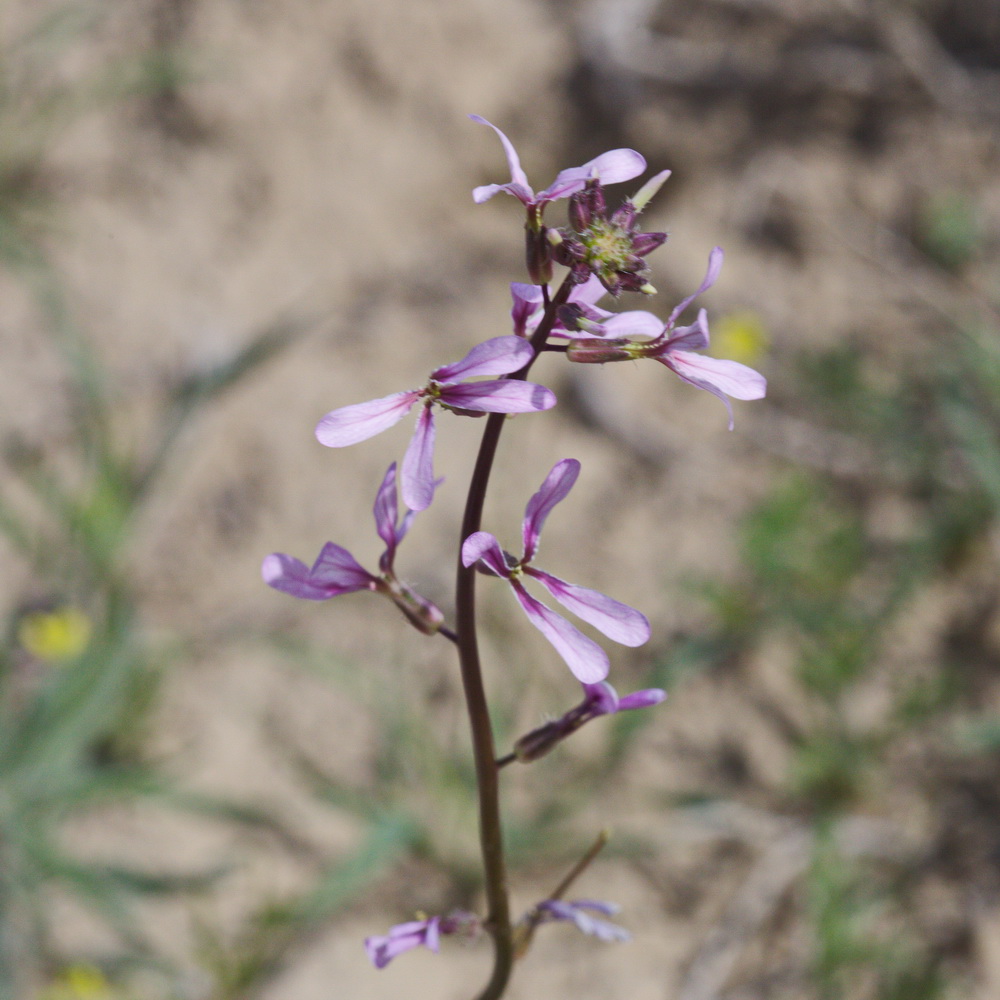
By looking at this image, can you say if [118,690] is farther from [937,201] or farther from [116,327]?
[937,201]

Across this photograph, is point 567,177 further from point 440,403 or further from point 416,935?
point 416,935

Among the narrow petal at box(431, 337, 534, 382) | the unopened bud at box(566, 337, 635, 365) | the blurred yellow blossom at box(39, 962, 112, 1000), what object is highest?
the narrow petal at box(431, 337, 534, 382)

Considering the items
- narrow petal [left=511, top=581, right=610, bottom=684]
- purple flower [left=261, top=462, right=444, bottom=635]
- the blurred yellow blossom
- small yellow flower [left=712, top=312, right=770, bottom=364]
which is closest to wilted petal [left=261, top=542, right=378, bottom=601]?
purple flower [left=261, top=462, right=444, bottom=635]

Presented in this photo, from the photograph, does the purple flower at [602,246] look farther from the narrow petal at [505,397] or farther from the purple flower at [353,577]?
the purple flower at [353,577]

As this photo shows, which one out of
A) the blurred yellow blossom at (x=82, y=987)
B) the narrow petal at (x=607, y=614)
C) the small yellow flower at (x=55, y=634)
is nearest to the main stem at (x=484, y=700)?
the narrow petal at (x=607, y=614)

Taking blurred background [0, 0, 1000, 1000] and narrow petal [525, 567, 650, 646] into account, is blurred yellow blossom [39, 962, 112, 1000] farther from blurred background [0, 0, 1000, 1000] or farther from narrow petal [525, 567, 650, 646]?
narrow petal [525, 567, 650, 646]

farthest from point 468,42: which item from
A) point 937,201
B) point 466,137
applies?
point 937,201
